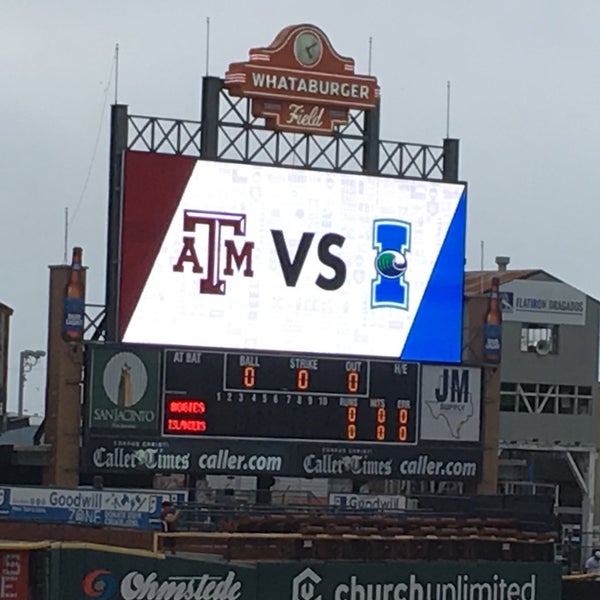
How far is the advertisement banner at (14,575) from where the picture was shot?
73.4 ft

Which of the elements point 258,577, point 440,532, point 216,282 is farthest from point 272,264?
point 258,577

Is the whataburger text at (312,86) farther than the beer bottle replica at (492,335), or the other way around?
the beer bottle replica at (492,335)

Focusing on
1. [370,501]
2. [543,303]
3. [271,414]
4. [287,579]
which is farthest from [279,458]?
[543,303]

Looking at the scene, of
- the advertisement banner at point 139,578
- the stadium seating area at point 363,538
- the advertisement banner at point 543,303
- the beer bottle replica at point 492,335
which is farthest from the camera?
the advertisement banner at point 543,303

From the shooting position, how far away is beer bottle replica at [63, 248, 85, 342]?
34750mm

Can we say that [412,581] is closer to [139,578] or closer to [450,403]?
[139,578]

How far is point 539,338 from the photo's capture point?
56.0 metres

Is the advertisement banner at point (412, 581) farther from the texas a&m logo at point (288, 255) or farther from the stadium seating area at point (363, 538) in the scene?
the texas a&m logo at point (288, 255)

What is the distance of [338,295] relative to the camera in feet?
122

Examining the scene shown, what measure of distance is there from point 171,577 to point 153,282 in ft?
40.4

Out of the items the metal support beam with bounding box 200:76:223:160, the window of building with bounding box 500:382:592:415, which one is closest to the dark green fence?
the metal support beam with bounding box 200:76:223:160

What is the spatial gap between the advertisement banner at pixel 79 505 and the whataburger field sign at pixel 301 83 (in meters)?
8.61

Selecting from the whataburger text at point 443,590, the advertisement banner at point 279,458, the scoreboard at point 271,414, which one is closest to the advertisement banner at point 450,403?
the scoreboard at point 271,414

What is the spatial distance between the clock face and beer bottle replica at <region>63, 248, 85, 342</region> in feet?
18.8
